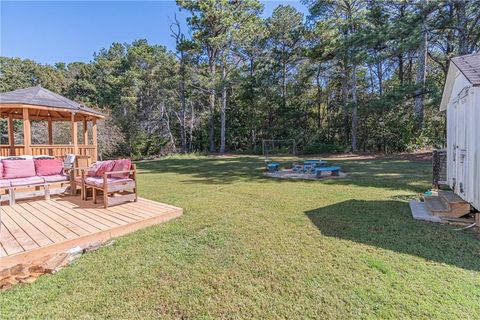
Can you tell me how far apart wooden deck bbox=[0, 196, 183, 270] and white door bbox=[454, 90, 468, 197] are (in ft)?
16.2

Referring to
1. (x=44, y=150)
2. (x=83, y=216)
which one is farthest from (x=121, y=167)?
(x=44, y=150)

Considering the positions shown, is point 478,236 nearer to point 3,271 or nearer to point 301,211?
point 301,211

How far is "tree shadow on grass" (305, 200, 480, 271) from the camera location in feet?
10.1

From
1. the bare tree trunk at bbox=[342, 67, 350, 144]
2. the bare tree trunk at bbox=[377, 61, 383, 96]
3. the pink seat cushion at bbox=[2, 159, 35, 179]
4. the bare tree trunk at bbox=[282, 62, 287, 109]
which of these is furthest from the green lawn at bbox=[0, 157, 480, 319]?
the bare tree trunk at bbox=[377, 61, 383, 96]

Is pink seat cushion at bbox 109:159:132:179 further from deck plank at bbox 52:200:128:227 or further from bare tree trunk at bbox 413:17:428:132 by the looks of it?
bare tree trunk at bbox 413:17:428:132

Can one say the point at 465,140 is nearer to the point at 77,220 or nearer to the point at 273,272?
the point at 273,272

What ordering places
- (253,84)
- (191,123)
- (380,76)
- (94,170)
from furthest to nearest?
(191,123) → (253,84) → (380,76) → (94,170)

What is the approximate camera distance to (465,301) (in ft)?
7.30

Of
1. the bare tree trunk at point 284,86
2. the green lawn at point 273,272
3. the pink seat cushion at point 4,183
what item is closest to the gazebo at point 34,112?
the pink seat cushion at point 4,183

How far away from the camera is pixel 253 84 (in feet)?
73.5

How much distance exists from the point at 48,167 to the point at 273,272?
605 cm

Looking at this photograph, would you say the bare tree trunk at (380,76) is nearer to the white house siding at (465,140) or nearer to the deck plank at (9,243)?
the white house siding at (465,140)

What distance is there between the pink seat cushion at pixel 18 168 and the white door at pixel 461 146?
859 cm

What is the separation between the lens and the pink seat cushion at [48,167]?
598cm
